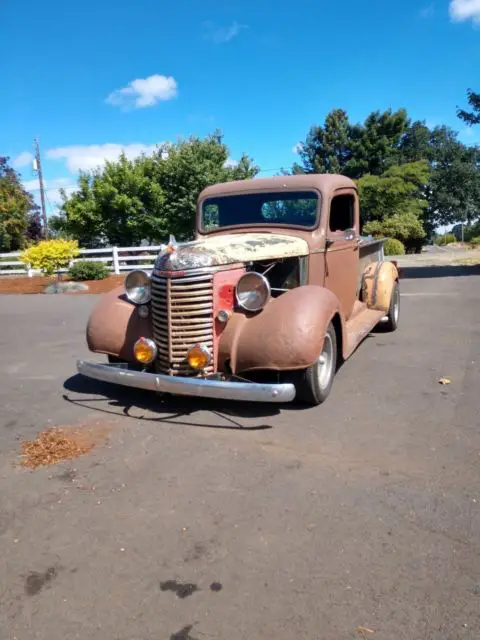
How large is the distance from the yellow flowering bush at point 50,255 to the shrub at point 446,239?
55.3 metres

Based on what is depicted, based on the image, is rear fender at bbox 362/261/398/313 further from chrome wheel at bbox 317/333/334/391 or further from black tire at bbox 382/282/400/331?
chrome wheel at bbox 317/333/334/391

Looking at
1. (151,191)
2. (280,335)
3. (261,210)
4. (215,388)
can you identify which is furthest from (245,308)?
(151,191)

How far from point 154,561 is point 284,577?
651 mm

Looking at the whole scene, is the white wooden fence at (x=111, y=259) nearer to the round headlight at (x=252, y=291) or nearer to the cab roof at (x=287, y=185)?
the cab roof at (x=287, y=185)

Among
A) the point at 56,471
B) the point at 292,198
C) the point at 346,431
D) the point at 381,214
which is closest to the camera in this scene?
the point at 56,471

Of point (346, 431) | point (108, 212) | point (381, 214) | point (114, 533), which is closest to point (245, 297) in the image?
point (346, 431)

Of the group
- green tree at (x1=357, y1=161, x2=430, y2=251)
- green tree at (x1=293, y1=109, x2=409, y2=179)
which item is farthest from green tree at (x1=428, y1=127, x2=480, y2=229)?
green tree at (x1=357, y1=161, x2=430, y2=251)

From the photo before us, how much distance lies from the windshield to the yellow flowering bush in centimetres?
1202

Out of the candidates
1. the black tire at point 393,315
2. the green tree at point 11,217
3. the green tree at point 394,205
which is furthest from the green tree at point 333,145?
the black tire at point 393,315

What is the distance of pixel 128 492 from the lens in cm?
317

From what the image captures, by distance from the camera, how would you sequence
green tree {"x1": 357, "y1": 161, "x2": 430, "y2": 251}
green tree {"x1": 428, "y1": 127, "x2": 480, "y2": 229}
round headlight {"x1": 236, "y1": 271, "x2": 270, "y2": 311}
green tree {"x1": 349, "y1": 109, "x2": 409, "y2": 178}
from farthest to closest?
green tree {"x1": 428, "y1": 127, "x2": 480, "y2": 229}
green tree {"x1": 349, "y1": 109, "x2": 409, "y2": 178}
green tree {"x1": 357, "y1": 161, "x2": 430, "y2": 251}
round headlight {"x1": 236, "y1": 271, "x2": 270, "y2": 311}

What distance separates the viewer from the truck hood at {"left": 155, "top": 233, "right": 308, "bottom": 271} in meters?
4.21

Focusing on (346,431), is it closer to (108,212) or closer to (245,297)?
(245,297)

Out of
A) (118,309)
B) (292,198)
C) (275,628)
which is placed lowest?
(275,628)
